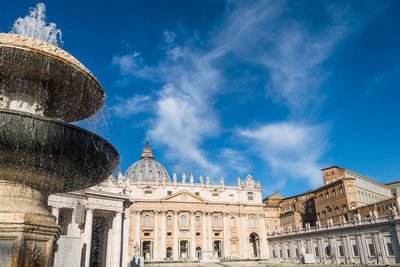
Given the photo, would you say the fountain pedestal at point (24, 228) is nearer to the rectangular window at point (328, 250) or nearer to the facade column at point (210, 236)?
the rectangular window at point (328, 250)

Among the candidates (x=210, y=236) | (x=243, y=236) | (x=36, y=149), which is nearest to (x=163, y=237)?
(x=210, y=236)

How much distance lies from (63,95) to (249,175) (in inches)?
2422

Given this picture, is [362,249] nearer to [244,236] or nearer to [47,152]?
[244,236]

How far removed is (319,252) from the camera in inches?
1772

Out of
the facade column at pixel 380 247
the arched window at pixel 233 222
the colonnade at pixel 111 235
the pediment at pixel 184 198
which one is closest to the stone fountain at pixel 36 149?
the colonnade at pixel 111 235

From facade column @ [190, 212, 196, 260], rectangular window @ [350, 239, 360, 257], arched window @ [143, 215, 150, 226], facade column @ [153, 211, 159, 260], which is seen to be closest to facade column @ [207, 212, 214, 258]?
facade column @ [190, 212, 196, 260]

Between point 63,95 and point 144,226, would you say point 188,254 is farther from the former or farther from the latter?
point 63,95

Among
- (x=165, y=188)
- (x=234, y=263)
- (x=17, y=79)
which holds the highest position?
(x=165, y=188)

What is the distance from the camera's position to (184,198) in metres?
56.2

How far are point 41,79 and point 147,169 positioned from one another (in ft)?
254

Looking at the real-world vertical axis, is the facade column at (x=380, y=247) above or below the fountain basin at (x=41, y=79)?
below

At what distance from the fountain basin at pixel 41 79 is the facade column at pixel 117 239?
1933 cm

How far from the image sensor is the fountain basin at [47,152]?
480 centimetres

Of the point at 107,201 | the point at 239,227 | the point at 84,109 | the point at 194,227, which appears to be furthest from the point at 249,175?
the point at 84,109
